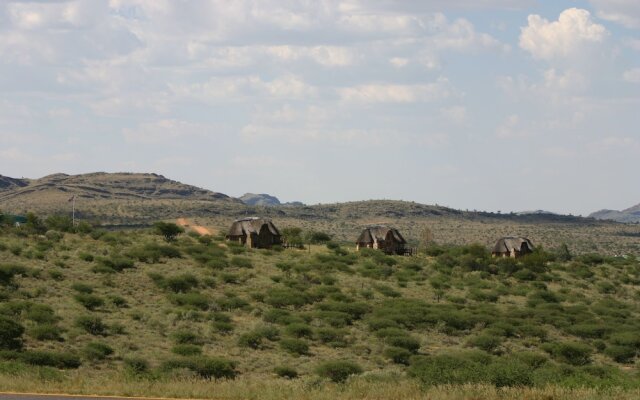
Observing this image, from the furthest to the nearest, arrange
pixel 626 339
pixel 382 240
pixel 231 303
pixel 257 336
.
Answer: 1. pixel 382 240
2. pixel 231 303
3. pixel 626 339
4. pixel 257 336

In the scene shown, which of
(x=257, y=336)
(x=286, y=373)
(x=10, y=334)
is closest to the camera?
(x=286, y=373)

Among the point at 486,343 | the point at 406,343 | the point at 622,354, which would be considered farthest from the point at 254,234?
the point at 622,354

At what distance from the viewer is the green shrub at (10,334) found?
3384 centimetres

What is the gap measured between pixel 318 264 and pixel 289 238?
1645cm

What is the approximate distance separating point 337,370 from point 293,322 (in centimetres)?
1215

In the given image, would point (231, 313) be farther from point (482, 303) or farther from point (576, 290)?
point (576, 290)

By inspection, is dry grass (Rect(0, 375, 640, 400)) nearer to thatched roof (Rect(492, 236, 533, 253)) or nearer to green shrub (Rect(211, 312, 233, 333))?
green shrub (Rect(211, 312, 233, 333))

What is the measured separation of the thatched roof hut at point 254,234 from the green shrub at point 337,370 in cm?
4355

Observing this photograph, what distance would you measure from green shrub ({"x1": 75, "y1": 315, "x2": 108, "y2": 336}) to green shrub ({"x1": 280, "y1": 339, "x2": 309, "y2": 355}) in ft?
25.4

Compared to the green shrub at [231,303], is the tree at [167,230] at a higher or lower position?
higher

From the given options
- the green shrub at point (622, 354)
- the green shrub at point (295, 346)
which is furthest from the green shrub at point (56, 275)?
the green shrub at point (622, 354)

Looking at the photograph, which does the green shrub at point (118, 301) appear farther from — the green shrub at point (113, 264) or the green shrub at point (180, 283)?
the green shrub at point (113, 264)

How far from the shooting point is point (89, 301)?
43750 millimetres

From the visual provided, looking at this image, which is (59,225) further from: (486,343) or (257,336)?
(486,343)
